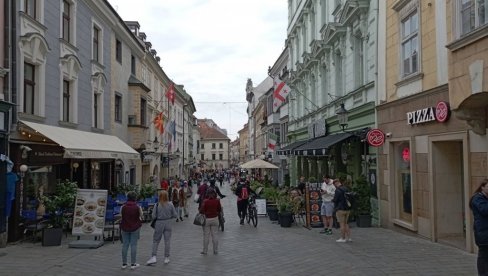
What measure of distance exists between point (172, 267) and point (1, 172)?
5525 millimetres

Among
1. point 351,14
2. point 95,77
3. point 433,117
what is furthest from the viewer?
point 95,77

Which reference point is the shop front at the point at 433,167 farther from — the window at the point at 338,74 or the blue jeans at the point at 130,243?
the window at the point at 338,74

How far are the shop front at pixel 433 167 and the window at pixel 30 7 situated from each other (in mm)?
11010

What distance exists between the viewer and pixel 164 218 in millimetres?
10648

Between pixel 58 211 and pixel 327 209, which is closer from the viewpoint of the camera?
pixel 58 211

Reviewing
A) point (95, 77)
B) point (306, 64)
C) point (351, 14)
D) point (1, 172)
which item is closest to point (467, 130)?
point (351, 14)

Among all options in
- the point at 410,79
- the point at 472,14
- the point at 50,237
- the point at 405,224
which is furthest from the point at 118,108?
the point at 472,14

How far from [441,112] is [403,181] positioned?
146 inches

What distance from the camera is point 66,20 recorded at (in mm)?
18359

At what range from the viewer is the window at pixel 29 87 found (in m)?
14.7

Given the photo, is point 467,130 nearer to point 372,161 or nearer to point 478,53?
point 478,53

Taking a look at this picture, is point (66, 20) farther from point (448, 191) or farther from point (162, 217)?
point (448, 191)

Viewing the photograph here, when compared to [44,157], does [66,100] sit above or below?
above

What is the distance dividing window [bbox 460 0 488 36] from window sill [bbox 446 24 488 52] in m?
0.22
